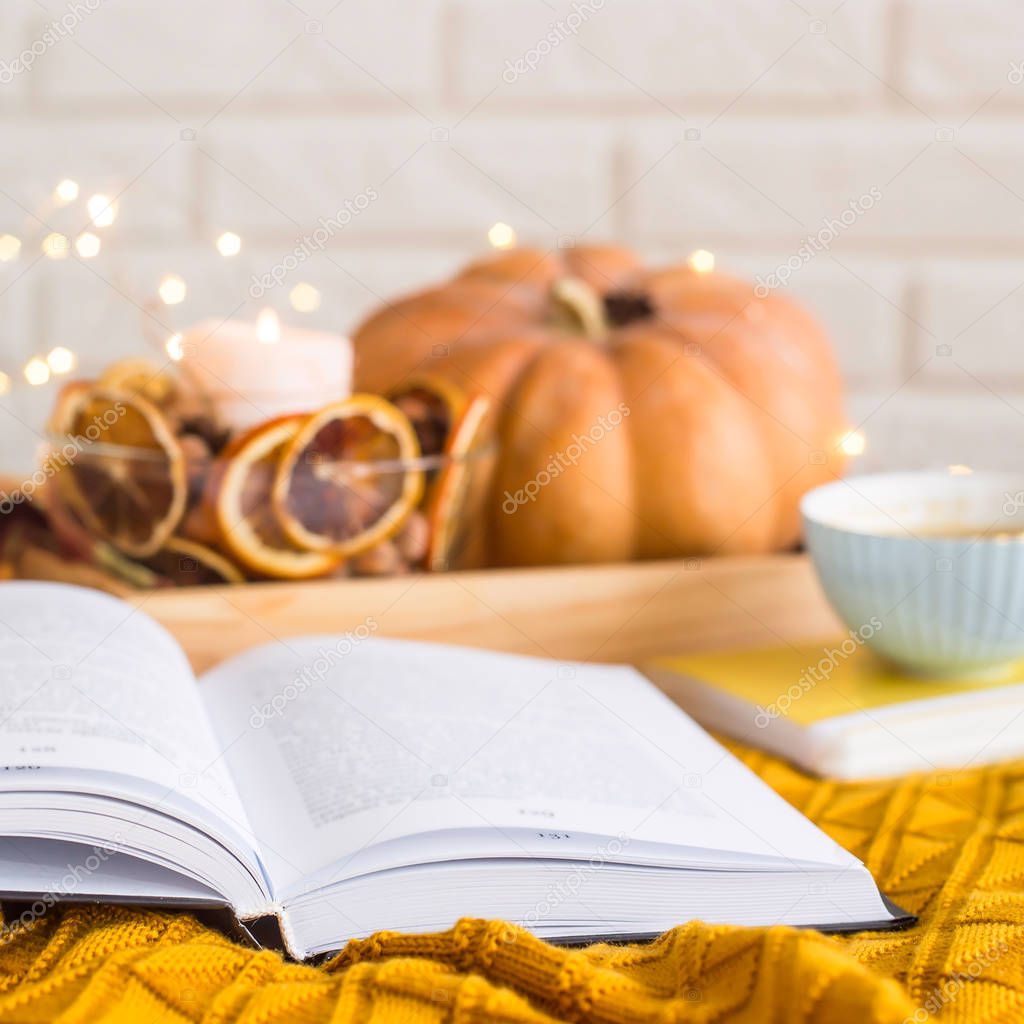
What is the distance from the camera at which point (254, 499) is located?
0.72 metres

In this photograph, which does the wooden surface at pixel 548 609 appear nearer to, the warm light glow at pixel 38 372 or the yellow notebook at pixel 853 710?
the yellow notebook at pixel 853 710

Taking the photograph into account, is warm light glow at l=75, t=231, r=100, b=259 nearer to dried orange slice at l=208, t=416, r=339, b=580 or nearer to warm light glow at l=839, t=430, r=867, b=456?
dried orange slice at l=208, t=416, r=339, b=580

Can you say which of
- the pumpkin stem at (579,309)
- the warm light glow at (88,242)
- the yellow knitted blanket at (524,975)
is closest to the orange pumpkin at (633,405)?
the pumpkin stem at (579,309)

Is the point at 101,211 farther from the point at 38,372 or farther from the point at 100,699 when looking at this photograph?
the point at 100,699

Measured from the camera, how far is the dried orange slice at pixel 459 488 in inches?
30.8

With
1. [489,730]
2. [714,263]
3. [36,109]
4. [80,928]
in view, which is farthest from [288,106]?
[80,928]

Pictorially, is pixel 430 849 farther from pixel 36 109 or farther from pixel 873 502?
pixel 36 109

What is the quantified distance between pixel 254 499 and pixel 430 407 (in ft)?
0.49

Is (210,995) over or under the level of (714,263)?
under

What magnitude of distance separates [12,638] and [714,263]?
3.61 ft

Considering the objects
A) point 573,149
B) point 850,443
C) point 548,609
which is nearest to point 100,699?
point 548,609

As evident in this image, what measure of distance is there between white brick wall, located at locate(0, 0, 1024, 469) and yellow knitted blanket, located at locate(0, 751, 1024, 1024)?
1.09 m

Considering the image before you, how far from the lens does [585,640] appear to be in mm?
794

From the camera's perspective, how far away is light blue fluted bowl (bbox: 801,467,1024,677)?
65 centimetres
